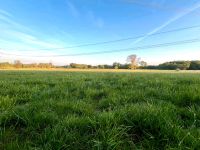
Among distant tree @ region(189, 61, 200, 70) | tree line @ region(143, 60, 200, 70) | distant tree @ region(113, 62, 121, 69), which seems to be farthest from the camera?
distant tree @ region(113, 62, 121, 69)

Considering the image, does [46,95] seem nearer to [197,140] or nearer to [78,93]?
[78,93]

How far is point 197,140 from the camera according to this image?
201 cm

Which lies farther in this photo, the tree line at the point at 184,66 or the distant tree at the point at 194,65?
the tree line at the point at 184,66

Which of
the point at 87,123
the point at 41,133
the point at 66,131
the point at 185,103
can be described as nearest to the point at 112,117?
the point at 87,123

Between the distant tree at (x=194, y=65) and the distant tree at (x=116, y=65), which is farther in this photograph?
the distant tree at (x=116, y=65)

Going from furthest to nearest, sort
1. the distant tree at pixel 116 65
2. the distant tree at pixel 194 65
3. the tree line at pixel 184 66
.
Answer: the distant tree at pixel 116 65 < the tree line at pixel 184 66 < the distant tree at pixel 194 65

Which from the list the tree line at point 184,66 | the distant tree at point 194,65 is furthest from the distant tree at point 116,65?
the distant tree at point 194,65

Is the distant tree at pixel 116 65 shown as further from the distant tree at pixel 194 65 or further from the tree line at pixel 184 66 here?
the distant tree at pixel 194 65

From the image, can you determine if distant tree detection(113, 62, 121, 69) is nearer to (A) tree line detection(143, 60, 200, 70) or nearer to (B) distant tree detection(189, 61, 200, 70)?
(A) tree line detection(143, 60, 200, 70)

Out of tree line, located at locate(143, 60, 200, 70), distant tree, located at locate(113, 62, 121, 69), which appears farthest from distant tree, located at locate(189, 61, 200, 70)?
distant tree, located at locate(113, 62, 121, 69)

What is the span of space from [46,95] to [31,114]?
1.72m

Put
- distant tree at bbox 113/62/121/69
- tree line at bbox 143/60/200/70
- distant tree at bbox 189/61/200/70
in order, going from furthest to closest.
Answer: distant tree at bbox 113/62/121/69 → tree line at bbox 143/60/200/70 → distant tree at bbox 189/61/200/70

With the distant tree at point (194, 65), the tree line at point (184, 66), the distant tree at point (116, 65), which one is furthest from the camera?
the distant tree at point (116, 65)

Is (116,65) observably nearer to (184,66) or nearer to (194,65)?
(184,66)
